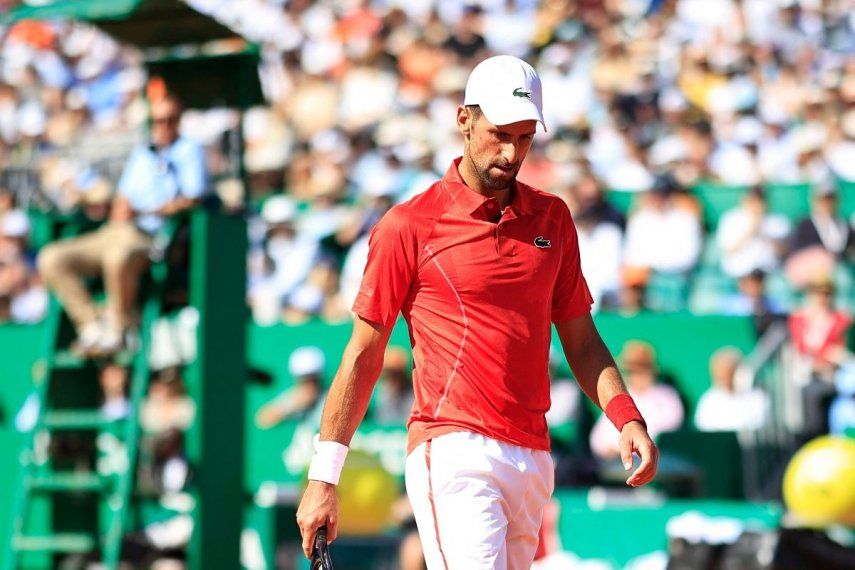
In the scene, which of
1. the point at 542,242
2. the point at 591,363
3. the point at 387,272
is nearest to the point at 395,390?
the point at 591,363

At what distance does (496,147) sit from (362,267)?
27.4 feet

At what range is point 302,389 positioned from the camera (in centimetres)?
1194

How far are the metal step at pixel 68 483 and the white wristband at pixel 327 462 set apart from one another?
522cm

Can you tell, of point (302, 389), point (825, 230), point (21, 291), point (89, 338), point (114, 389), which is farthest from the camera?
point (21, 291)

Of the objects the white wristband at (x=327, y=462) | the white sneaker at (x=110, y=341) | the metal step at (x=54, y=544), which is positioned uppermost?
the white sneaker at (x=110, y=341)

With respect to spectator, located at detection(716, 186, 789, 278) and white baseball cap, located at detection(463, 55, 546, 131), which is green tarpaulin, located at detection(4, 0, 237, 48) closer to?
spectator, located at detection(716, 186, 789, 278)

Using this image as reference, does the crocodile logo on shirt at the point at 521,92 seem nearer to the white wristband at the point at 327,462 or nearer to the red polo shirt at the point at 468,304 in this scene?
the red polo shirt at the point at 468,304

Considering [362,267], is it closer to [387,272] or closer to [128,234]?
[128,234]

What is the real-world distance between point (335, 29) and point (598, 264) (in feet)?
23.2

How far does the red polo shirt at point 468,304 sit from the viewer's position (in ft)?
14.1

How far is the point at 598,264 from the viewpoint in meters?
11.8

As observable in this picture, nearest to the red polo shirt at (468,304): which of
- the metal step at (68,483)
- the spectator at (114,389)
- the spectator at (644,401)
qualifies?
the metal step at (68,483)

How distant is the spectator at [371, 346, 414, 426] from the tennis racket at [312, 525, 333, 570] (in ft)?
23.6

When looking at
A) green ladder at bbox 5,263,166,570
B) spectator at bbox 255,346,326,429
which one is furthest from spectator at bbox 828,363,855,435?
green ladder at bbox 5,263,166,570
